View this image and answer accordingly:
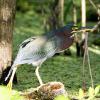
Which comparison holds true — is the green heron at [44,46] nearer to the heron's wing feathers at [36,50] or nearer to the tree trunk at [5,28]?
the heron's wing feathers at [36,50]

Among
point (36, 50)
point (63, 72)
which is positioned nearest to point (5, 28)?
point (36, 50)

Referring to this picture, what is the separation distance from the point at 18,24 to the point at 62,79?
3901mm

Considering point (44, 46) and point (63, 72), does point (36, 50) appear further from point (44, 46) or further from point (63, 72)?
point (63, 72)

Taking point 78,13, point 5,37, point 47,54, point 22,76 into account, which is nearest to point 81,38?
point 22,76

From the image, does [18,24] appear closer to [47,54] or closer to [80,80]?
[80,80]

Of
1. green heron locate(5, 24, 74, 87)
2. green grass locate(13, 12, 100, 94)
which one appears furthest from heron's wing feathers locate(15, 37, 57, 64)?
green grass locate(13, 12, 100, 94)

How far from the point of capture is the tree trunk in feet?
12.5

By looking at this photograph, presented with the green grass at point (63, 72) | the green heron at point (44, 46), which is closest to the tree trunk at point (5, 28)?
the green grass at point (63, 72)

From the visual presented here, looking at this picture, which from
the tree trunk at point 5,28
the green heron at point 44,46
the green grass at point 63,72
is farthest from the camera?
the green grass at point 63,72

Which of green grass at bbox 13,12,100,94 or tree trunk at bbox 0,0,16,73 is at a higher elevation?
tree trunk at bbox 0,0,16,73

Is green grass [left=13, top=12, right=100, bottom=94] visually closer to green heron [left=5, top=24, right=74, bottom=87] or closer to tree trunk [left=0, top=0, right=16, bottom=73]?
tree trunk [left=0, top=0, right=16, bottom=73]

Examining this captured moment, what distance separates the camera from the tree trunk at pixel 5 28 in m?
3.81

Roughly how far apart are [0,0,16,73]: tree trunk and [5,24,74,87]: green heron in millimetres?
543

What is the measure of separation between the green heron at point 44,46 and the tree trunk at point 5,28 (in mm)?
543
